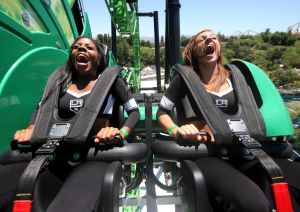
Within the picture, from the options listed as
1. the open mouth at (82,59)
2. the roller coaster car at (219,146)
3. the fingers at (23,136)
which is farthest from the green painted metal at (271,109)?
the fingers at (23,136)

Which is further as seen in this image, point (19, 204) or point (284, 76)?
point (284, 76)

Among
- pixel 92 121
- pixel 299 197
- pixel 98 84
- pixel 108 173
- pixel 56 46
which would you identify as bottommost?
pixel 299 197

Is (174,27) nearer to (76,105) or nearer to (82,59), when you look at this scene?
(82,59)

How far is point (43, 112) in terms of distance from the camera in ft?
4.05

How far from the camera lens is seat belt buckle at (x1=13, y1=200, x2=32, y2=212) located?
798mm

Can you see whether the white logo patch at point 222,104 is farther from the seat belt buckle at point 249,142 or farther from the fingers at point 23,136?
the fingers at point 23,136

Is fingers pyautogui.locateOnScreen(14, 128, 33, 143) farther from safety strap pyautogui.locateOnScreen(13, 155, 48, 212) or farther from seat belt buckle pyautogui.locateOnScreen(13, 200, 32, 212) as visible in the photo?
seat belt buckle pyautogui.locateOnScreen(13, 200, 32, 212)

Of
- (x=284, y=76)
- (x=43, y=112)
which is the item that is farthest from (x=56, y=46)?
(x=284, y=76)

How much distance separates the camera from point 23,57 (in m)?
1.33

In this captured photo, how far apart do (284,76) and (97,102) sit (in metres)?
25.1

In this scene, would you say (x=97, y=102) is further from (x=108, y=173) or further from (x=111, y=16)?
(x=111, y=16)

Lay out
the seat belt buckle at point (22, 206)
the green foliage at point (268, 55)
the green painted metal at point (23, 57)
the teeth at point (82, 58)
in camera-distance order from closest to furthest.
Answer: the seat belt buckle at point (22, 206) < the green painted metal at point (23, 57) < the teeth at point (82, 58) < the green foliage at point (268, 55)

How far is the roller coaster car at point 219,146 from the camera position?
92cm

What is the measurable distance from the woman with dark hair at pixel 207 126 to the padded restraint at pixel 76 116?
292mm
